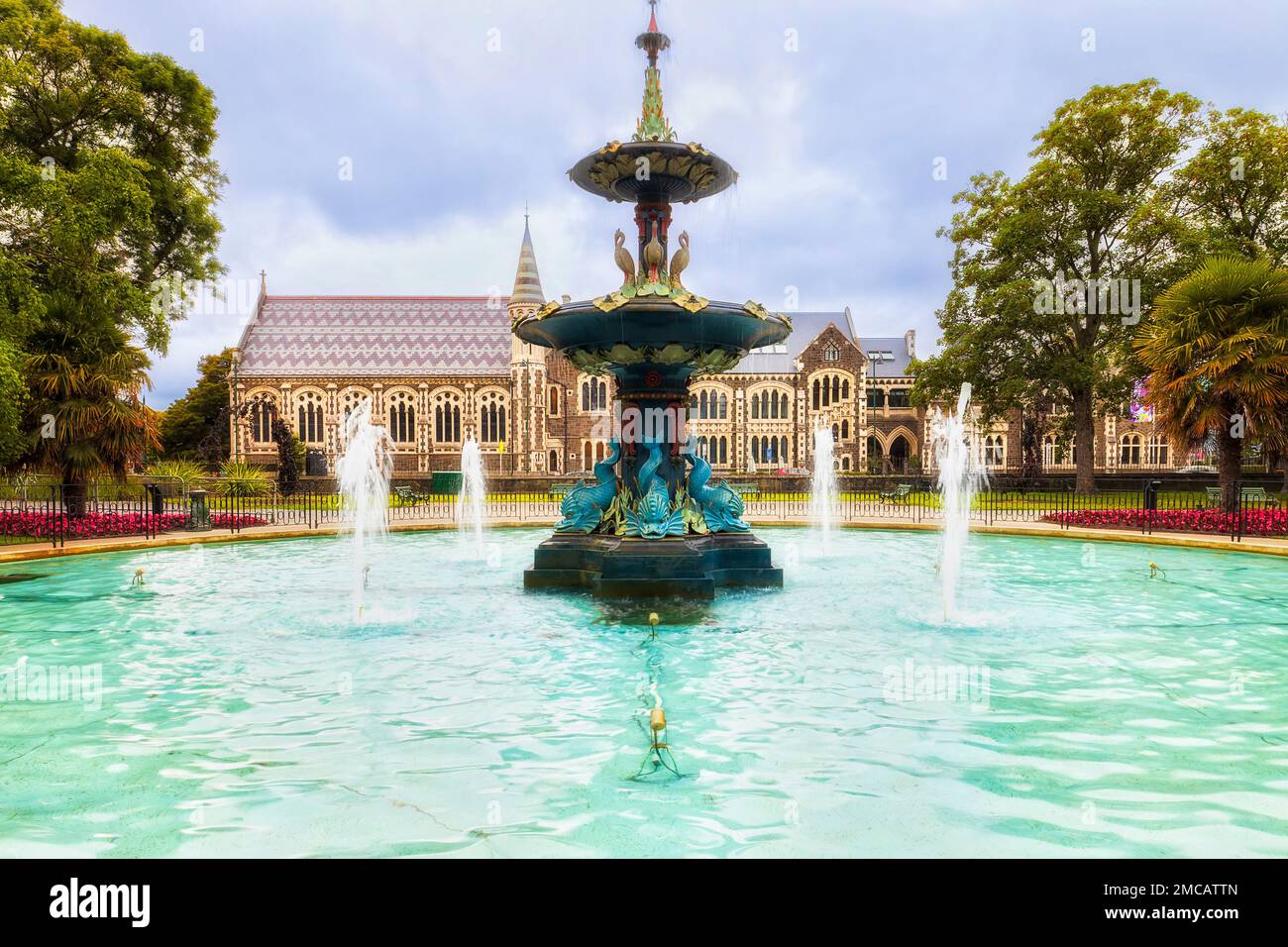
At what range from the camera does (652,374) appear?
1155 cm

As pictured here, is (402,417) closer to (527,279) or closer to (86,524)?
(527,279)

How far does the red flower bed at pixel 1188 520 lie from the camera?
57.6ft

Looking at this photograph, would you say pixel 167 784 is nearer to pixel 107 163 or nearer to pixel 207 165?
pixel 107 163

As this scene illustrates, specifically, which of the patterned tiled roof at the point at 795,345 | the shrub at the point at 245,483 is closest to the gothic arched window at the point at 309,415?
the shrub at the point at 245,483

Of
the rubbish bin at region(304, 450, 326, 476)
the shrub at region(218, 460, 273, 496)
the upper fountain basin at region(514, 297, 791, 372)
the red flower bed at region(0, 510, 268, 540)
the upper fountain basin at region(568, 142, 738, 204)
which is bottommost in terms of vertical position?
the red flower bed at region(0, 510, 268, 540)

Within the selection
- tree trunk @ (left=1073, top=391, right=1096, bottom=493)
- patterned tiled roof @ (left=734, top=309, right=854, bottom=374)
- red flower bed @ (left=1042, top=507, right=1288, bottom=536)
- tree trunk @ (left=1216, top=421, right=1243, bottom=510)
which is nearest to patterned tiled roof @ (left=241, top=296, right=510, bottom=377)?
patterned tiled roof @ (left=734, top=309, right=854, bottom=374)

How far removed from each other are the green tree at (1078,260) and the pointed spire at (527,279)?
31.4 m

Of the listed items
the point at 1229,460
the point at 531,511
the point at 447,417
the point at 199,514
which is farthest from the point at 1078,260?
the point at 447,417

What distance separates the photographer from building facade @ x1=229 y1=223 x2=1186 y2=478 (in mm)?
59656

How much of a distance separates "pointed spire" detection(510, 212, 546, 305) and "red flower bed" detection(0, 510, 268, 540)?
125 ft

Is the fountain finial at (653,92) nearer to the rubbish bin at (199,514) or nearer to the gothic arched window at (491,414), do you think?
the rubbish bin at (199,514)

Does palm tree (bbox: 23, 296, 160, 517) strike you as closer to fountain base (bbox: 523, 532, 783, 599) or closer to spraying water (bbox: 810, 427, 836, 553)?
fountain base (bbox: 523, 532, 783, 599)
